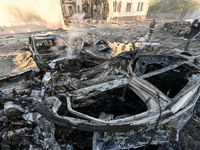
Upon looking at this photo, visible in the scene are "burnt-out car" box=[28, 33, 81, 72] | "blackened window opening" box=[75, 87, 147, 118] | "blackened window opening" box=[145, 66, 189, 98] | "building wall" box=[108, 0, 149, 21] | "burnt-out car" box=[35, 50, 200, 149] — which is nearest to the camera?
"burnt-out car" box=[35, 50, 200, 149]

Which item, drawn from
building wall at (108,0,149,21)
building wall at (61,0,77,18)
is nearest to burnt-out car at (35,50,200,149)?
building wall at (108,0,149,21)

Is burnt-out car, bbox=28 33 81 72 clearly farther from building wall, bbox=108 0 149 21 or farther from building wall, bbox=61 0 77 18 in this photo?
building wall, bbox=61 0 77 18

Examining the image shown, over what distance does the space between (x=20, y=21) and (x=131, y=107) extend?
40.2ft

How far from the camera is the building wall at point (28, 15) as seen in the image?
30.2 ft

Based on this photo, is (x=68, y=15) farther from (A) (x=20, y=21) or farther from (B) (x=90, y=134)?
(B) (x=90, y=134)

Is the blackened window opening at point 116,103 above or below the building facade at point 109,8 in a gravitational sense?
below

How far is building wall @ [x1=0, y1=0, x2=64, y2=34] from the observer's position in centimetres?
922

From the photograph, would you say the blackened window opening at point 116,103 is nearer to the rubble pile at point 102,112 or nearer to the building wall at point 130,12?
the rubble pile at point 102,112

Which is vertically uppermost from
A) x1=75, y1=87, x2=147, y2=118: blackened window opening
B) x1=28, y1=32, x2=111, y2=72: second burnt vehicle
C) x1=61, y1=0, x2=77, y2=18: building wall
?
x1=61, y1=0, x2=77, y2=18: building wall

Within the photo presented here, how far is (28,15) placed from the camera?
1004cm

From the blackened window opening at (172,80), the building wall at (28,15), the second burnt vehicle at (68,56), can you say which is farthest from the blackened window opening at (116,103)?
the building wall at (28,15)

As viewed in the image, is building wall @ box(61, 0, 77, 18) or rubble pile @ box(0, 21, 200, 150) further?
building wall @ box(61, 0, 77, 18)

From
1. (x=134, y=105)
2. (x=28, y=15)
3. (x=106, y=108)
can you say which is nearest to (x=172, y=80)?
(x=134, y=105)

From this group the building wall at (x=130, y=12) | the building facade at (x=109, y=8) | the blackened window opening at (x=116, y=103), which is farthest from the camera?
the building wall at (x=130, y=12)
